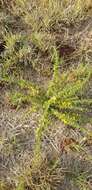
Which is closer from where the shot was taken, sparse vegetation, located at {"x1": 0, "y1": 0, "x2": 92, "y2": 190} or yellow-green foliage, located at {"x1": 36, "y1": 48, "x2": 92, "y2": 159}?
sparse vegetation, located at {"x1": 0, "y1": 0, "x2": 92, "y2": 190}

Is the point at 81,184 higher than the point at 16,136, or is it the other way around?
the point at 16,136

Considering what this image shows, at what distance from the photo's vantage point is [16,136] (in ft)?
8.54

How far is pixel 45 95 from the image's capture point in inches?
104

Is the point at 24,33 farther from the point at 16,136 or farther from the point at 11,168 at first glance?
the point at 11,168

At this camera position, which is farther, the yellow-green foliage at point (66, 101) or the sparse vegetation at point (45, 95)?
the yellow-green foliage at point (66, 101)

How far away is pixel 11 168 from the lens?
249 centimetres

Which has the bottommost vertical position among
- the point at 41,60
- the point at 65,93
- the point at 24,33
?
the point at 65,93

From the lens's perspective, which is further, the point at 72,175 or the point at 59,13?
the point at 59,13

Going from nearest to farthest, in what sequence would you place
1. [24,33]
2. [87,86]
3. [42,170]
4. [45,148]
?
[42,170], [45,148], [87,86], [24,33]

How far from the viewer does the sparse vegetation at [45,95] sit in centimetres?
245

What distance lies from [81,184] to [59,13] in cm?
132

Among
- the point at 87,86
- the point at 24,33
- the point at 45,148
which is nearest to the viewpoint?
the point at 45,148

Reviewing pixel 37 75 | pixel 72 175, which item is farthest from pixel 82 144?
pixel 37 75

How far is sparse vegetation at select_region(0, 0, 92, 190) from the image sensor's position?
2449 mm
